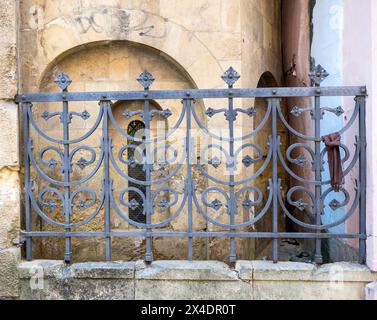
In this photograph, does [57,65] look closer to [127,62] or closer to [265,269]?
[127,62]

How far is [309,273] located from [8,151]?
235 centimetres

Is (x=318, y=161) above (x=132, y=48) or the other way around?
the other way around

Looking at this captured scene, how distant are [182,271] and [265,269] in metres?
0.59

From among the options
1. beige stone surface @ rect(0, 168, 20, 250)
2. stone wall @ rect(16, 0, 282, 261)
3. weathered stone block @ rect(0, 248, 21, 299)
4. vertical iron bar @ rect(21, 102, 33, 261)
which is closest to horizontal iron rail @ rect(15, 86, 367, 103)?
vertical iron bar @ rect(21, 102, 33, 261)

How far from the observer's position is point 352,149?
326 centimetres

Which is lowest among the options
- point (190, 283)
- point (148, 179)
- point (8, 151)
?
point (190, 283)

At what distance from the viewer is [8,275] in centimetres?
315

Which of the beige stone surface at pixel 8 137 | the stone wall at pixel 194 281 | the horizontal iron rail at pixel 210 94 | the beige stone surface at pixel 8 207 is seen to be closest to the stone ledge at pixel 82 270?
the stone wall at pixel 194 281

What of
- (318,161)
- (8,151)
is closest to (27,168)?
(8,151)

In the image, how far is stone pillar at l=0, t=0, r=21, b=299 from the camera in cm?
315

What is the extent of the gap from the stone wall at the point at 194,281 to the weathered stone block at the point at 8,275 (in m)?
0.05

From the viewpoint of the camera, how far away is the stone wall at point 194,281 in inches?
119

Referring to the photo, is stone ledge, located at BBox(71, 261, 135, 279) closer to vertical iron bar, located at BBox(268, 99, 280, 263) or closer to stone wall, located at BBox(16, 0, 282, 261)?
vertical iron bar, located at BBox(268, 99, 280, 263)

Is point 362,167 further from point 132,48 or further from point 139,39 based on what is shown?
point 132,48
